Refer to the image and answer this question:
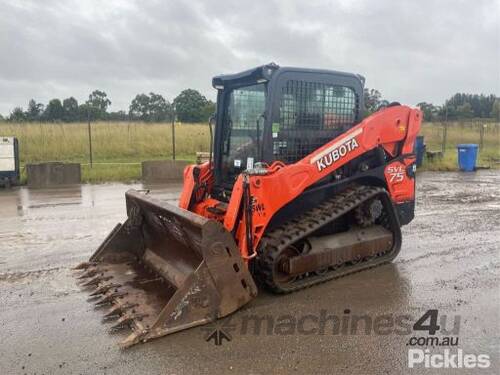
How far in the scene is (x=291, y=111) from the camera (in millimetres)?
5277

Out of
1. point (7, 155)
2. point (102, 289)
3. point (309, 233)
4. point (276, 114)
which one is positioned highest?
point (276, 114)

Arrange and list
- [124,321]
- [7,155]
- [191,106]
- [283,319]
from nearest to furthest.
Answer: [124,321]
[283,319]
[7,155]
[191,106]

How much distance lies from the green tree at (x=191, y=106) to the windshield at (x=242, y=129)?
32.1 meters

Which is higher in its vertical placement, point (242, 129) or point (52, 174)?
point (242, 129)

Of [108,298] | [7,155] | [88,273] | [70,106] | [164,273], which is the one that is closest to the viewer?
[108,298]

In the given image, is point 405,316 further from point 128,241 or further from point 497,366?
point 128,241

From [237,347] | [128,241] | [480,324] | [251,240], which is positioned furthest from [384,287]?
[128,241]

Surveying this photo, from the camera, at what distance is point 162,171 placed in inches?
580

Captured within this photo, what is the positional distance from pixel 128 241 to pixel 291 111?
2.52m

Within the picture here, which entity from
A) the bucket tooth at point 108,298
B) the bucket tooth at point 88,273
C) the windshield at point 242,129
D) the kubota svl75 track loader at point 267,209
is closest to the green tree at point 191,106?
the windshield at point 242,129

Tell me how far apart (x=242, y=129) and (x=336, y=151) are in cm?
116

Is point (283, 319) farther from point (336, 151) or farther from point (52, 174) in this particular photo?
point (52, 174)

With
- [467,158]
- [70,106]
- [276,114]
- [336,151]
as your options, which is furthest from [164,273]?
[70,106]

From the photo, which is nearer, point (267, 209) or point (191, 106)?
point (267, 209)
